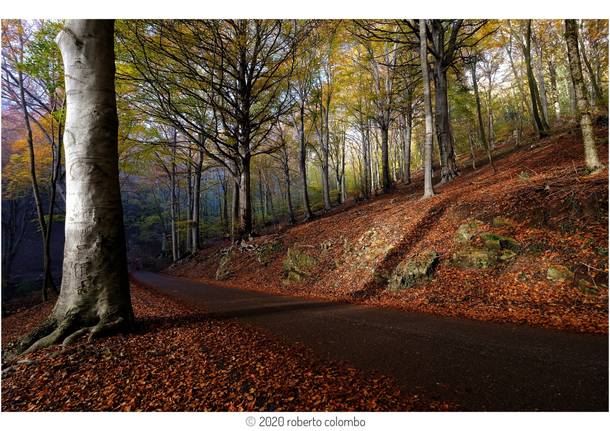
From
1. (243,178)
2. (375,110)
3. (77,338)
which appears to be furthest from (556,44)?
(77,338)

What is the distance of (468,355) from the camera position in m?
2.94

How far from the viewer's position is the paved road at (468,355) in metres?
2.22

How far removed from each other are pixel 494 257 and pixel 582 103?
432 centimetres

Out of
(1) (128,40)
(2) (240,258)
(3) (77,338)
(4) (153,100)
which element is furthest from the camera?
(2) (240,258)

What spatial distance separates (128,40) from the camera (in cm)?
884

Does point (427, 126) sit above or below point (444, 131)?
below

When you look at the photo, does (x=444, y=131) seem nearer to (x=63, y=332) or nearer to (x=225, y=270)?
(x=225, y=270)

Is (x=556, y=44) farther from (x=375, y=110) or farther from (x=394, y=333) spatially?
(x=394, y=333)

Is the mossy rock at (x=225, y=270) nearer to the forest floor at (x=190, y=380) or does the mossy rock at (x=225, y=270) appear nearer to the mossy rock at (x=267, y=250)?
the mossy rock at (x=267, y=250)

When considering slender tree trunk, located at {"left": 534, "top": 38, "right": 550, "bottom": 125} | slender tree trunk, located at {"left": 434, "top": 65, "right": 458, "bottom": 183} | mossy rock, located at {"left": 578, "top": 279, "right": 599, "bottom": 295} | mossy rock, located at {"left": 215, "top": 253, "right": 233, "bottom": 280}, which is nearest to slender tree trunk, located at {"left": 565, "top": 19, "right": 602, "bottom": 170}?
mossy rock, located at {"left": 578, "top": 279, "right": 599, "bottom": 295}

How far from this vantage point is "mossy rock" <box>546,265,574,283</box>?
14.8ft

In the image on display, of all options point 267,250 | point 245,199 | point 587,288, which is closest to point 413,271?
point 587,288

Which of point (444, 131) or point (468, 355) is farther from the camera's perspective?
point (444, 131)
